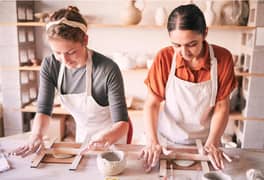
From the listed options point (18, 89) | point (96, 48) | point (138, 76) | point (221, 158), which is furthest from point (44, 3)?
point (221, 158)

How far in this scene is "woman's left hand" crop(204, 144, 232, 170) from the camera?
117 cm

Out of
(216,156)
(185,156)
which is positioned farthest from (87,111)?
(216,156)

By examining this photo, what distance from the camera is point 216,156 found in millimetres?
1208

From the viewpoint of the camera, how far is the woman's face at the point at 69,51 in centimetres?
132

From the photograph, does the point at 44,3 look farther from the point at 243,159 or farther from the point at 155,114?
the point at 243,159

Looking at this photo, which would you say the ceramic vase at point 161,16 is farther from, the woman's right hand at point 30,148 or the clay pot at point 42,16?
the woman's right hand at point 30,148

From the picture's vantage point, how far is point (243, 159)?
127 cm

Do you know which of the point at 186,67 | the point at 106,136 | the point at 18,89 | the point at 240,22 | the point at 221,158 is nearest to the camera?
the point at 221,158

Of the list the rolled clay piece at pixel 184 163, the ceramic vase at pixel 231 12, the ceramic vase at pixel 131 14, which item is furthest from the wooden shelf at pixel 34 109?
the rolled clay piece at pixel 184 163

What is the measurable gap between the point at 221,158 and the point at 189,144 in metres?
0.29

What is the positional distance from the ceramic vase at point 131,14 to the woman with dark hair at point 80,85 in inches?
46.4

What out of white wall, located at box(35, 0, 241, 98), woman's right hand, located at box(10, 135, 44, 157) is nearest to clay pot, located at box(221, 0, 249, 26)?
white wall, located at box(35, 0, 241, 98)

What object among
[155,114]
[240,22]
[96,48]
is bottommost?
[155,114]

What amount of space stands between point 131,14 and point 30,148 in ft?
5.49
